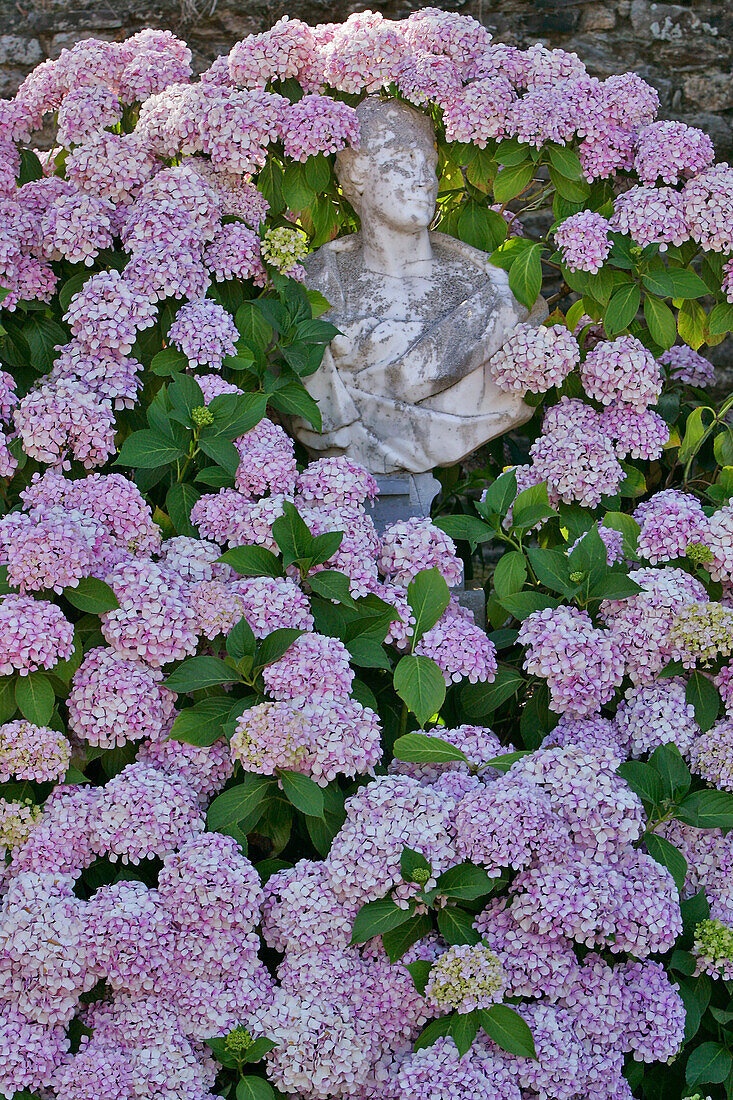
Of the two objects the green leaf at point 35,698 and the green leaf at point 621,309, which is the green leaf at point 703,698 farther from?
the green leaf at point 35,698

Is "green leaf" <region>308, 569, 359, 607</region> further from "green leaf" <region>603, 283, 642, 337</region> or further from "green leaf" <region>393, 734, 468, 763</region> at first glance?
"green leaf" <region>603, 283, 642, 337</region>

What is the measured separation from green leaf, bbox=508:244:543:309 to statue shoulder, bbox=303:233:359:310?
1.36ft

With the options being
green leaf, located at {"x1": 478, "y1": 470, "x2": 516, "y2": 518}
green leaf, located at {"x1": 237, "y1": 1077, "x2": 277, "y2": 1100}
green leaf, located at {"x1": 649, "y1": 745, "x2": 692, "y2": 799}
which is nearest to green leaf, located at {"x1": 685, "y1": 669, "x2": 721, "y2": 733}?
green leaf, located at {"x1": 649, "y1": 745, "x2": 692, "y2": 799}

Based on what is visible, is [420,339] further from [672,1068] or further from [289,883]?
[672,1068]

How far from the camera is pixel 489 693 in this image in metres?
2.53

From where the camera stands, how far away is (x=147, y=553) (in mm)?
2467

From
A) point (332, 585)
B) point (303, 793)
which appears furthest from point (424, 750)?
point (332, 585)

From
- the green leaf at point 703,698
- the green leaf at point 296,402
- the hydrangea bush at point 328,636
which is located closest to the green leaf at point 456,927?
the hydrangea bush at point 328,636

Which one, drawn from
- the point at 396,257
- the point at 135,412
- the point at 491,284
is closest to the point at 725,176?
the point at 491,284

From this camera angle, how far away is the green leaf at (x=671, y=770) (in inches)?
90.2

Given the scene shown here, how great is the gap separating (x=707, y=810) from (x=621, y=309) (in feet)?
4.09

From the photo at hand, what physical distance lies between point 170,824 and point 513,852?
591 millimetres

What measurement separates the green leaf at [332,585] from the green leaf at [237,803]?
365mm

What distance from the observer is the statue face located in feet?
9.55
